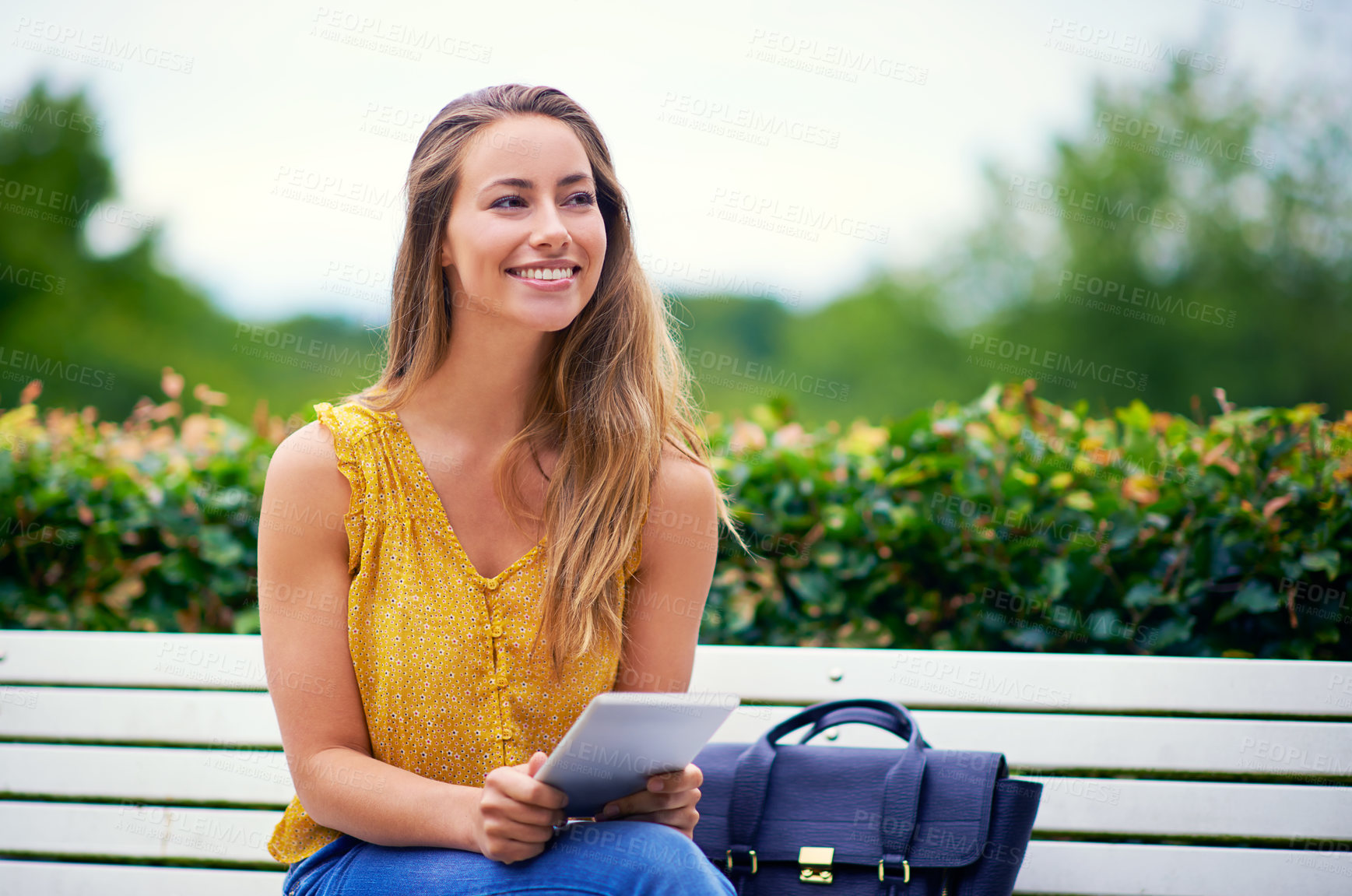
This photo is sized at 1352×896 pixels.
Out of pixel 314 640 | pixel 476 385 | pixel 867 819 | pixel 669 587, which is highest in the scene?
pixel 476 385

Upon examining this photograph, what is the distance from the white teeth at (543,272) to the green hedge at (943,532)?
122cm

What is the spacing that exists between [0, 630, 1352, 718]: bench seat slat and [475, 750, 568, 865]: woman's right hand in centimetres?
98

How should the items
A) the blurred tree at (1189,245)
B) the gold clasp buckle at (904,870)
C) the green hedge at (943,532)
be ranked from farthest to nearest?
1. the blurred tree at (1189,245)
2. the green hedge at (943,532)
3. the gold clasp buckle at (904,870)

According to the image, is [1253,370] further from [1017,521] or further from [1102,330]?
[1017,521]

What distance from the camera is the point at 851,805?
6.29 ft

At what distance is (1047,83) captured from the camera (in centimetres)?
2062

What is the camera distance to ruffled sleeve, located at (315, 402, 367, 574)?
1.75 m

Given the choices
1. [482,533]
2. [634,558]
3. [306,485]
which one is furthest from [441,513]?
[634,558]

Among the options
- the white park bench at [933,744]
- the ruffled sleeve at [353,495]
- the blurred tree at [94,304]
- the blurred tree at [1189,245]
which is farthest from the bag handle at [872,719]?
the blurred tree at [94,304]

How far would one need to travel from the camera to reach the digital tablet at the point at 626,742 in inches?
50.1

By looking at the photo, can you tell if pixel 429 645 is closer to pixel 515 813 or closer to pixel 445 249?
pixel 515 813

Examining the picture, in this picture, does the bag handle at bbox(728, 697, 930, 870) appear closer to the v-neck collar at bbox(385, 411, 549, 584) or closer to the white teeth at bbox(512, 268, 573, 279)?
the v-neck collar at bbox(385, 411, 549, 584)

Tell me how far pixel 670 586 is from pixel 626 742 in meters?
0.58

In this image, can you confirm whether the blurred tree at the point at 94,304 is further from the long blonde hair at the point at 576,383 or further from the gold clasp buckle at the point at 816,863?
the gold clasp buckle at the point at 816,863
